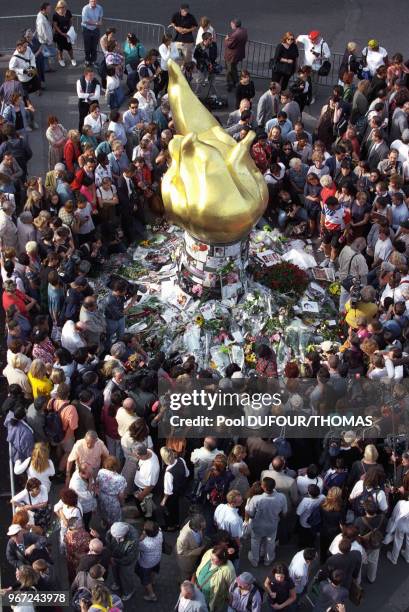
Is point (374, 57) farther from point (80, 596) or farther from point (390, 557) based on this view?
point (80, 596)

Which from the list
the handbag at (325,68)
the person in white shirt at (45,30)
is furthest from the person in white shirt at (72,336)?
the handbag at (325,68)

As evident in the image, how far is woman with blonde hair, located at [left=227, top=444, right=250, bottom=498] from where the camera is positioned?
12766 millimetres

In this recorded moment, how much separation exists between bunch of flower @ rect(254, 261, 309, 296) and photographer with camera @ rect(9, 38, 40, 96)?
19.6ft

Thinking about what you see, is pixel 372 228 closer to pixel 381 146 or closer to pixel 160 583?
pixel 381 146

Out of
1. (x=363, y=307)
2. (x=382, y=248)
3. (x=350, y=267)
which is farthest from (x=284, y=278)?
(x=363, y=307)

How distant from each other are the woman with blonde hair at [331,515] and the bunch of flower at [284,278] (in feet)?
14.1

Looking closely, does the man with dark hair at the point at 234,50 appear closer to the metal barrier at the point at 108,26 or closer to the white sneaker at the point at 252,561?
the metal barrier at the point at 108,26

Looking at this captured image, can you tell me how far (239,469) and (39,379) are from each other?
2530 mm

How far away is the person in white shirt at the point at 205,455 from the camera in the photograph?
42.6ft

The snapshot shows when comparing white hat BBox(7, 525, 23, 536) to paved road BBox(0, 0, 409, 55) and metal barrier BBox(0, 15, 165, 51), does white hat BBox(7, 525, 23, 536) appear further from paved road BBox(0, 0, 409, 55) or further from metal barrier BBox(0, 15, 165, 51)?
paved road BBox(0, 0, 409, 55)

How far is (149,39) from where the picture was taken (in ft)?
75.8

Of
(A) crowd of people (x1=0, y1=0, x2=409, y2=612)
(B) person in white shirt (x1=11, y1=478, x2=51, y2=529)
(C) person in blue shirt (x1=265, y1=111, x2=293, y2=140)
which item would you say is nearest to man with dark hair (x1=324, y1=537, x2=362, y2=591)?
(A) crowd of people (x1=0, y1=0, x2=409, y2=612)

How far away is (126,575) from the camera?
1242 centimetres

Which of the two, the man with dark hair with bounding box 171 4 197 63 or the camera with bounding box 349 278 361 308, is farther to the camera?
the man with dark hair with bounding box 171 4 197 63
